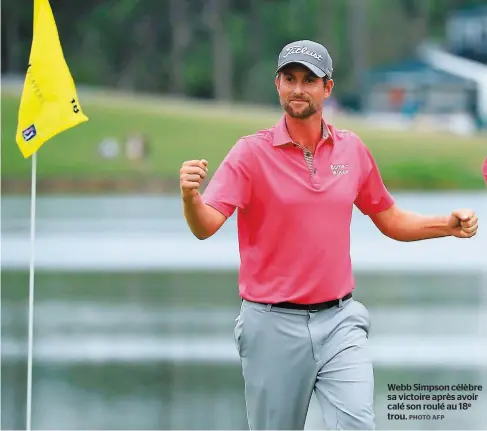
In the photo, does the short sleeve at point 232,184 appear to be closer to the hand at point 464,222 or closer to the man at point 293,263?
the man at point 293,263

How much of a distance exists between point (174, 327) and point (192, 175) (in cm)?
629

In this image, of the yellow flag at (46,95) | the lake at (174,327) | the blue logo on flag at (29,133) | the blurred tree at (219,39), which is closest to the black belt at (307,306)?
the yellow flag at (46,95)

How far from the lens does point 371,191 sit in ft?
18.0

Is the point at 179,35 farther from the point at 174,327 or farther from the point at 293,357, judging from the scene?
the point at 293,357

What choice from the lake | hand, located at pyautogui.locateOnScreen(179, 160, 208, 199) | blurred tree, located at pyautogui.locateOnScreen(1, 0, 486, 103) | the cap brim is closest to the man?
the cap brim

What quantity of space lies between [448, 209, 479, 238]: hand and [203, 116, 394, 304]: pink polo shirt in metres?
0.42

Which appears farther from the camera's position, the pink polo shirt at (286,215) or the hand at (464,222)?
the hand at (464,222)

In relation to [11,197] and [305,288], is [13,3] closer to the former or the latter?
[11,197]

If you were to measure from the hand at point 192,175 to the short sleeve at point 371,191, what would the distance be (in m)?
0.81

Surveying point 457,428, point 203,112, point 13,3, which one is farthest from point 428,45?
point 457,428

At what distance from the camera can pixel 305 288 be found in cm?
511

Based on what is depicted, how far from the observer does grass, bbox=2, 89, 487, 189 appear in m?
38.1

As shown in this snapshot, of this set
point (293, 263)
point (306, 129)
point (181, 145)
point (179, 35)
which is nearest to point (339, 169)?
point (306, 129)

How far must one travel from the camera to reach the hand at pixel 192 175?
482cm
